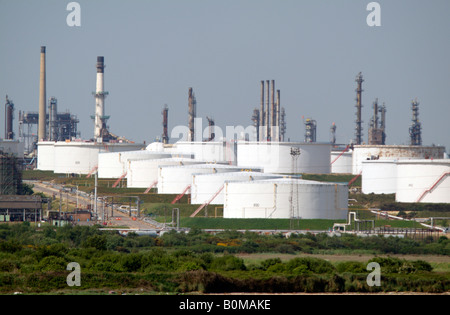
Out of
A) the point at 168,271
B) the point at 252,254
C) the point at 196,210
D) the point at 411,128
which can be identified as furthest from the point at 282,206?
the point at 411,128

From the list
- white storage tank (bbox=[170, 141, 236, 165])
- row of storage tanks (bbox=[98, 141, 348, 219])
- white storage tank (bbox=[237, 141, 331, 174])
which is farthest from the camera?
white storage tank (bbox=[170, 141, 236, 165])

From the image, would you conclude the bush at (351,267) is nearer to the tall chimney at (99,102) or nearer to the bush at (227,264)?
the bush at (227,264)

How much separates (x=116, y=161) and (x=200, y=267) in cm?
6312

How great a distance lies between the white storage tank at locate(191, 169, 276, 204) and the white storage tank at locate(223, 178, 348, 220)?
26.1 feet

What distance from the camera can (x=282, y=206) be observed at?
6838cm

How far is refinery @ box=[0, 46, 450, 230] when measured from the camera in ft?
227

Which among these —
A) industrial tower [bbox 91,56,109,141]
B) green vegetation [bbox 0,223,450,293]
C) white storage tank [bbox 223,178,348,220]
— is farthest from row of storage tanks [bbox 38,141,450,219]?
green vegetation [bbox 0,223,450,293]

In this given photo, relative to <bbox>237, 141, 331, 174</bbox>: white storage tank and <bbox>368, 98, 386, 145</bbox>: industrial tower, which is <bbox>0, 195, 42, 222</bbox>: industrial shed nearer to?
<bbox>237, 141, 331, 174</bbox>: white storage tank

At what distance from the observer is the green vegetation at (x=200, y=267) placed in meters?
37.7

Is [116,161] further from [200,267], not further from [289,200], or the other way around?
[200,267]

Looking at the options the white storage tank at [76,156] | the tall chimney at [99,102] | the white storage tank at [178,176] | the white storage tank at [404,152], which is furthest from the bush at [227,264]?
the tall chimney at [99,102]

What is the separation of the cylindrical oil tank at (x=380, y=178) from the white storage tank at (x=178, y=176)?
1462cm

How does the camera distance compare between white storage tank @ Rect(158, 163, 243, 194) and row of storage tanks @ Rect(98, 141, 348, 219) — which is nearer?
row of storage tanks @ Rect(98, 141, 348, 219)

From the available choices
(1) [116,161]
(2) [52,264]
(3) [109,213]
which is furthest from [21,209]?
(1) [116,161]
